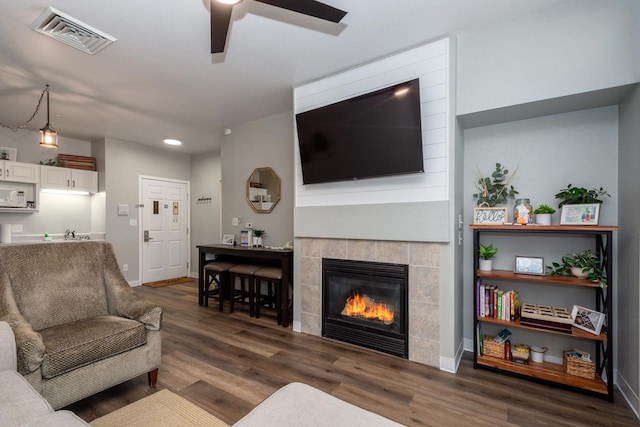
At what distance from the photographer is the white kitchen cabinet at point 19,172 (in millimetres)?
4344

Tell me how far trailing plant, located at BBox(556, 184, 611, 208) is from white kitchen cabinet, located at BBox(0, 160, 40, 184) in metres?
6.58

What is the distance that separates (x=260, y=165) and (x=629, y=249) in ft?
12.4

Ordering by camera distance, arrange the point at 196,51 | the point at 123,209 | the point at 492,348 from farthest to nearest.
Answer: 1. the point at 123,209
2. the point at 196,51
3. the point at 492,348

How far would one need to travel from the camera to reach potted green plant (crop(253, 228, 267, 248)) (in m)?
4.15

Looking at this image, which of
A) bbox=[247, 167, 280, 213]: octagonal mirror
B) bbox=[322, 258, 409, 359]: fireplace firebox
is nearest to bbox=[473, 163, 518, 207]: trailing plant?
bbox=[322, 258, 409, 359]: fireplace firebox

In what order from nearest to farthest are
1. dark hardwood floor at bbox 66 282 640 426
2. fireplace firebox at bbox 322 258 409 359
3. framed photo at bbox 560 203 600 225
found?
dark hardwood floor at bbox 66 282 640 426
framed photo at bbox 560 203 600 225
fireplace firebox at bbox 322 258 409 359

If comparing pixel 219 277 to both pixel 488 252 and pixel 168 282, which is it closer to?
pixel 168 282

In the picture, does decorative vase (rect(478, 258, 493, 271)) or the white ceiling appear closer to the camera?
the white ceiling

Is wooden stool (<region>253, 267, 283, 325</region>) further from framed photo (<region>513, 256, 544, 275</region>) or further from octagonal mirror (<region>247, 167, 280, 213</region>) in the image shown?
framed photo (<region>513, 256, 544, 275</region>)

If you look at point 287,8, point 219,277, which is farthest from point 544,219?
point 219,277

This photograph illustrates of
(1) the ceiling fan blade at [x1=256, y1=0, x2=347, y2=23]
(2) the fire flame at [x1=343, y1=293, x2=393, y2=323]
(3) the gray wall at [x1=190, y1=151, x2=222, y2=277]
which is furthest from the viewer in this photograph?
(3) the gray wall at [x1=190, y1=151, x2=222, y2=277]

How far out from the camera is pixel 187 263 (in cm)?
641

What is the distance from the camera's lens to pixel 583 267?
219 centimetres

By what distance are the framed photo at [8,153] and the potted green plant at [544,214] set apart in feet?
22.0
